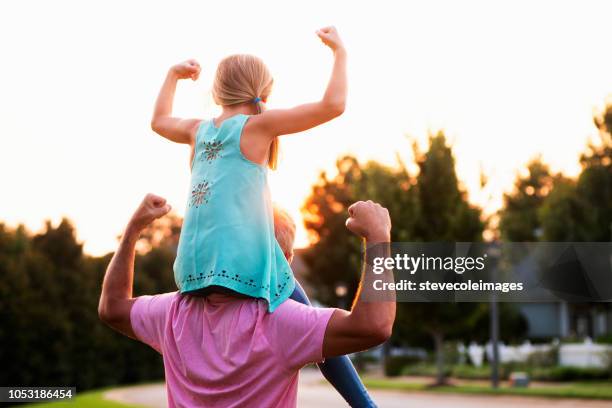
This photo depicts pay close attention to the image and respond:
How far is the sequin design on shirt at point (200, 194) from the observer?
2.00 m

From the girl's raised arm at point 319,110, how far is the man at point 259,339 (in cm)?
22

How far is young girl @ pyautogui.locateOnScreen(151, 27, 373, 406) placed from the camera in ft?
6.27

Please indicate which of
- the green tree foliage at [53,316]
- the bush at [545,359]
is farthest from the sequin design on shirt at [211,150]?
the bush at [545,359]

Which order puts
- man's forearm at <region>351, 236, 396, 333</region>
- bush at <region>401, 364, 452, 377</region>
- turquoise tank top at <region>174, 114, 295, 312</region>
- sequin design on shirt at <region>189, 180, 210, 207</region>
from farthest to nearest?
bush at <region>401, 364, 452, 377</region> → sequin design on shirt at <region>189, 180, 210, 207</region> → turquoise tank top at <region>174, 114, 295, 312</region> → man's forearm at <region>351, 236, 396, 333</region>

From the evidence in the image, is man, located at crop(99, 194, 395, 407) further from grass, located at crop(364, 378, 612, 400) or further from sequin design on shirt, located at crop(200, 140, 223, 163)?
grass, located at crop(364, 378, 612, 400)

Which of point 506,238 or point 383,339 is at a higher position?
point 506,238

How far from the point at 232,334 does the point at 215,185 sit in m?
0.35

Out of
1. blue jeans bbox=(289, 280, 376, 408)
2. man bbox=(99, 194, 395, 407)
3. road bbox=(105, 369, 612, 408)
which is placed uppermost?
man bbox=(99, 194, 395, 407)

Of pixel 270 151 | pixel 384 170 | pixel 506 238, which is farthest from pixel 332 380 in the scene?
pixel 506 238

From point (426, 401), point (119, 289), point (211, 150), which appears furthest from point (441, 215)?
point (211, 150)

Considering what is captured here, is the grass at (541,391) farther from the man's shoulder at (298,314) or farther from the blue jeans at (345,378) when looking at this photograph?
the man's shoulder at (298,314)

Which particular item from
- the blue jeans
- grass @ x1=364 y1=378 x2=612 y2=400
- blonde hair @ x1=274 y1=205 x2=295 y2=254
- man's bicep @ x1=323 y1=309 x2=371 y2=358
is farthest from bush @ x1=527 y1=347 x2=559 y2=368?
man's bicep @ x1=323 y1=309 x2=371 y2=358

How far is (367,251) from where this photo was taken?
1854mm

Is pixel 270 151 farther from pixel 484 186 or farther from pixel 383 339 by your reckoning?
pixel 484 186
